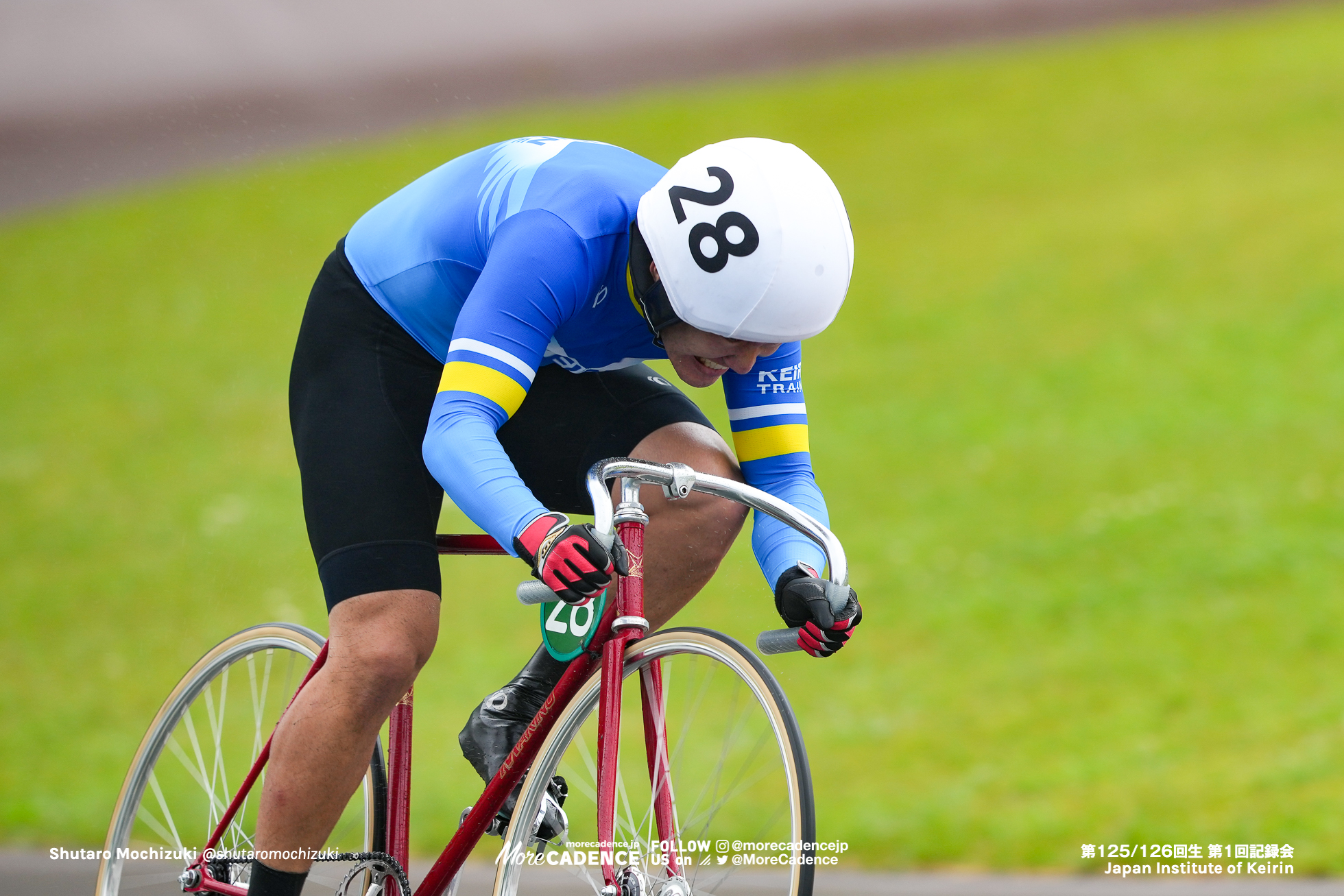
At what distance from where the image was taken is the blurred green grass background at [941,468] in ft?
16.5

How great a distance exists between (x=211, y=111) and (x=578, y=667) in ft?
36.7

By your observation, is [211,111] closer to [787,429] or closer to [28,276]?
[28,276]

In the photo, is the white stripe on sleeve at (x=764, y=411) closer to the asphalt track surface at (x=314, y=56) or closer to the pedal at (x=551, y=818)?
the pedal at (x=551, y=818)

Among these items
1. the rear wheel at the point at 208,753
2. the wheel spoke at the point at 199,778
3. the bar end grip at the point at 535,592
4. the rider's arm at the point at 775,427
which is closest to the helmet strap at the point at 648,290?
the rider's arm at the point at 775,427

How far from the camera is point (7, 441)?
1126 centimetres

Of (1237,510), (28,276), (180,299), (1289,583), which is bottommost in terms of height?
(1289,583)

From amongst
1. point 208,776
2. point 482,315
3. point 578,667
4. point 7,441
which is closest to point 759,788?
point 208,776

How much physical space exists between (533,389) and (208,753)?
1218mm

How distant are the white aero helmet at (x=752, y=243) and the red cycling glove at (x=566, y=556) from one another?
42cm

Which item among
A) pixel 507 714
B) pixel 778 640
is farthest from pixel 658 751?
pixel 507 714

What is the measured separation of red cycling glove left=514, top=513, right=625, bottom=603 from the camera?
2.10m

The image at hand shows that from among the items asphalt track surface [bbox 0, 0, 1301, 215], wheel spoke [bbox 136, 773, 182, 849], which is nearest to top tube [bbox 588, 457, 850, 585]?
wheel spoke [bbox 136, 773, 182, 849]

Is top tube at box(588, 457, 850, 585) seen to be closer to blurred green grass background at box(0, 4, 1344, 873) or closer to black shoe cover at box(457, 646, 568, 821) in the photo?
blurred green grass background at box(0, 4, 1344, 873)

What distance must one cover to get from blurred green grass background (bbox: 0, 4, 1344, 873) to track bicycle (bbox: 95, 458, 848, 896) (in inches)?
10.8
